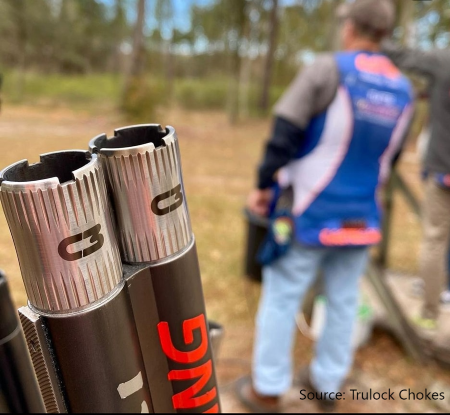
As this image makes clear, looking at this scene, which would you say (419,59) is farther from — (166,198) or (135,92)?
(135,92)

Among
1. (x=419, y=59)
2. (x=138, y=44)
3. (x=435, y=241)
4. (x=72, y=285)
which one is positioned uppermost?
(x=138, y=44)

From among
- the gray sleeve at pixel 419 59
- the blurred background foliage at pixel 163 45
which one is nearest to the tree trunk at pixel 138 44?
the blurred background foliage at pixel 163 45

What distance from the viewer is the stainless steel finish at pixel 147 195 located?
571mm

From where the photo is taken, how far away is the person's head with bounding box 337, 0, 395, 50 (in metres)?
1.69

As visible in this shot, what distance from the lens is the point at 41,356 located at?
0.56 metres

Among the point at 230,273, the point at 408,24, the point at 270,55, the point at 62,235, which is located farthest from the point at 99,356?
the point at 270,55

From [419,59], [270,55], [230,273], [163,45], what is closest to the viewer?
[419,59]

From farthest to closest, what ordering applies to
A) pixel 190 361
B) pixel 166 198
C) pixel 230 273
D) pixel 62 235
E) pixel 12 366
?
pixel 230 273 → pixel 12 366 → pixel 190 361 → pixel 166 198 → pixel 62 235

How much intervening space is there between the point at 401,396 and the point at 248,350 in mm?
902

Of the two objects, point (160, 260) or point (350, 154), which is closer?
point (160, 260)

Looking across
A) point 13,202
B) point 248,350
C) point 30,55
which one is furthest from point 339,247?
point 30,55

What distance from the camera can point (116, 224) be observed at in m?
0.61

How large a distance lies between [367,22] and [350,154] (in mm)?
558

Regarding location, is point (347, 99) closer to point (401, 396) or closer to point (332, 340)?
point (332, 340)
